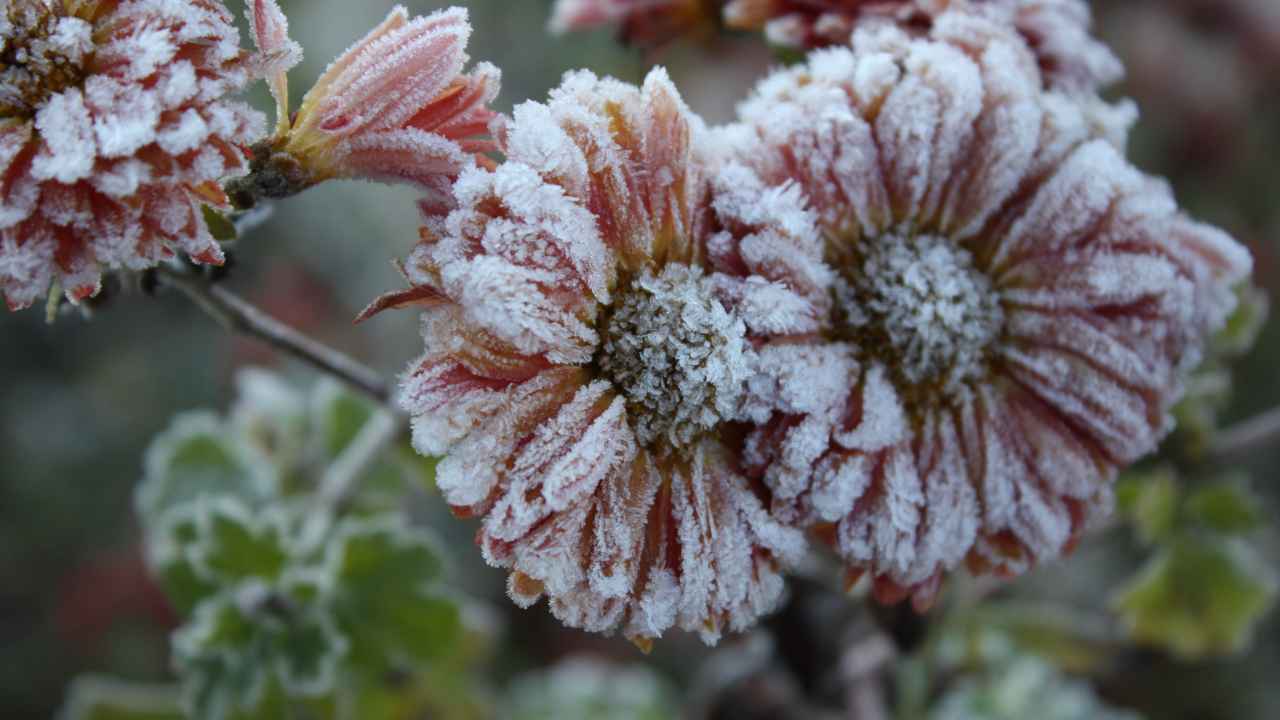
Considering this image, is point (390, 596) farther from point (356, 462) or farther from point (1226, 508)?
point (1226, 508)

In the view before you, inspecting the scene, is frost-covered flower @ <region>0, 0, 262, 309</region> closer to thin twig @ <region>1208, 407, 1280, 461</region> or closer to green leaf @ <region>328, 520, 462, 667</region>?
green leaf @ <region>328, 520, 462, 667</region>

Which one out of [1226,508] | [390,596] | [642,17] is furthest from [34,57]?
[1226,508]

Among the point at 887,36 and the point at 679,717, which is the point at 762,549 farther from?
the point at 679,717

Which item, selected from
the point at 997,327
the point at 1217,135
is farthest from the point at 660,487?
the point at 1217,135

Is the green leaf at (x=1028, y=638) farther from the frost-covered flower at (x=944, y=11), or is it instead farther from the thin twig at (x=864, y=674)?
→ the frost-covered flower at (x=944, y=11)

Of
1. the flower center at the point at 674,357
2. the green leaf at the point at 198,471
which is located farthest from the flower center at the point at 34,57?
the green leaf at the point at 198,471
